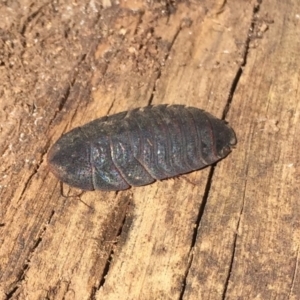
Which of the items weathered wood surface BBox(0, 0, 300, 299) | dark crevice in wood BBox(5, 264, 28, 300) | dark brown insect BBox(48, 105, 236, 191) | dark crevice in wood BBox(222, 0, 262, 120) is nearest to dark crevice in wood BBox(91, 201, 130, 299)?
weathered wood surface BBox(0, 0, 300, 299)

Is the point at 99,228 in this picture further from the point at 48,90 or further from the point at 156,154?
the point at 48,90

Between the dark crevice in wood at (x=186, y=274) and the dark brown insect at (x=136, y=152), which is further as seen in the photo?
the dark brown insect at (x=136, y=152)

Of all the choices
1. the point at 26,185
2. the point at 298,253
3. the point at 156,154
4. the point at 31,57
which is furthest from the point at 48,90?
the point at 298,253

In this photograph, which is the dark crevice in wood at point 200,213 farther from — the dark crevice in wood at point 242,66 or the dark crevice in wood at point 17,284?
the dark crevice in wood at point 17,284

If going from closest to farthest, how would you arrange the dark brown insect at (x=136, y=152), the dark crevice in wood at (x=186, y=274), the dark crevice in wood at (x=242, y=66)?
1. the dark crevice in wood at (x=186, y=274)
2. the dark brown insect at (x=136, y=152)
3. the dark crevice in wood at (x=242, y=66)

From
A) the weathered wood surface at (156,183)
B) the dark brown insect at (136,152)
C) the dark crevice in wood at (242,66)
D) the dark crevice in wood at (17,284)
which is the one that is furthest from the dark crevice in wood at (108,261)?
the dark crevice in wood at (242,66)

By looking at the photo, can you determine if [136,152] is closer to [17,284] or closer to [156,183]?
[156,183]

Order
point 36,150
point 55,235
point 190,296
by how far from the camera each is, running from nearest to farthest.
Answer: point 190,296 < point 55,235 < point 36,150
